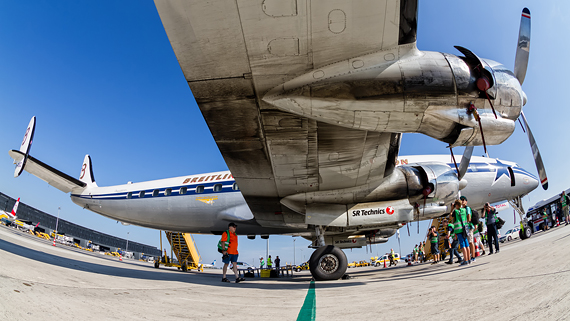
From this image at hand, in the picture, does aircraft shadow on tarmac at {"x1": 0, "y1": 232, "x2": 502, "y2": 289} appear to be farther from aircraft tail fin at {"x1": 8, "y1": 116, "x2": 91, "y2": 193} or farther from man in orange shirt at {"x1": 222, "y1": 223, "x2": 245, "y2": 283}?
aircraft tail fin at {"x1": 8, "y1": 116, "x2": 91, "y2": 193}

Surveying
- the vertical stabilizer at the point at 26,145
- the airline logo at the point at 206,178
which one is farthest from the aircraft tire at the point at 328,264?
the vertical stabilizer at the point at 26,145

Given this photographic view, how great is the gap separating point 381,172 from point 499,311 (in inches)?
186

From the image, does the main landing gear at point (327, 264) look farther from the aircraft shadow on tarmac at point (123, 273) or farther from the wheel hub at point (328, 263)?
the aircraft shadow on tarmac at point (123, 273)

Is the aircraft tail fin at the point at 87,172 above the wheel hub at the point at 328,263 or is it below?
above

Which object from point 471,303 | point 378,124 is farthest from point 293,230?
point 471,303

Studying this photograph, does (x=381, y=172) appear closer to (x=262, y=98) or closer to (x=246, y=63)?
(x=262, y=98)

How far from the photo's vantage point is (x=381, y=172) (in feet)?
Result: 20.3

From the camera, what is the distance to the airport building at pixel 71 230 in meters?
56.4

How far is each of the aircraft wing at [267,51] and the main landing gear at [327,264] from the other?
262cm

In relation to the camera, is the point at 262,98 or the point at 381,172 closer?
the point at 262,98

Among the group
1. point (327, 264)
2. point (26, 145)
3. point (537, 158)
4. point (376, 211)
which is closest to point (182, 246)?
point (26, 145)

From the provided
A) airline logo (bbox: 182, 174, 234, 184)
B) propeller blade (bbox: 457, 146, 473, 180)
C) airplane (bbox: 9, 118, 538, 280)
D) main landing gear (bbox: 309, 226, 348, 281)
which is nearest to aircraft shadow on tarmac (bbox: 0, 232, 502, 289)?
main landing gear (bbox: 309, 226, 348, 281)

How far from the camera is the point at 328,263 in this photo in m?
6.32

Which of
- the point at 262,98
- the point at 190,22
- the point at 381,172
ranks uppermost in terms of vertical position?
the point at 190,22
